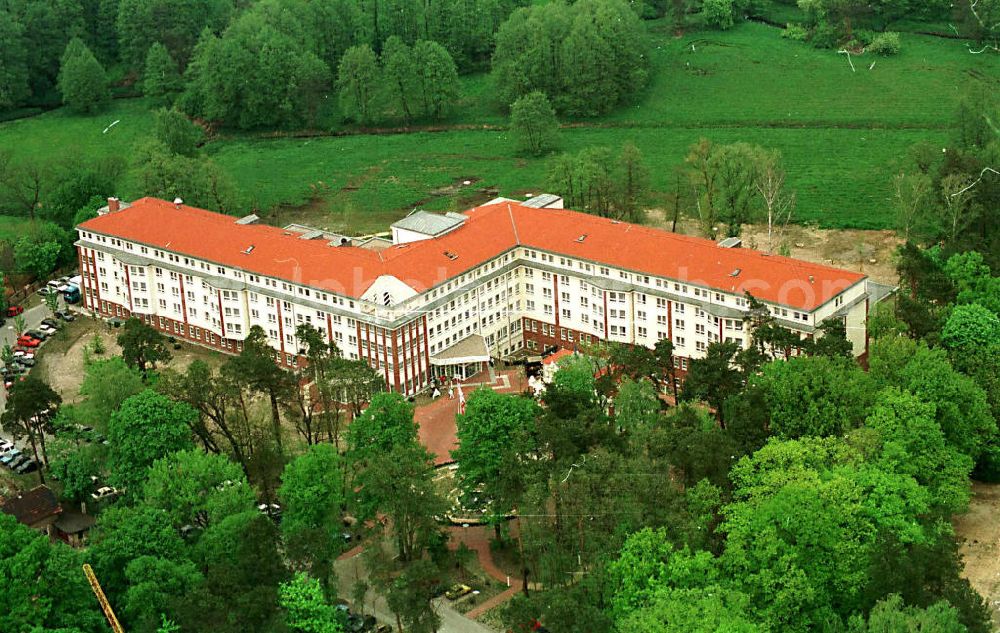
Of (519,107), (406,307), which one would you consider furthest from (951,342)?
(519,107)

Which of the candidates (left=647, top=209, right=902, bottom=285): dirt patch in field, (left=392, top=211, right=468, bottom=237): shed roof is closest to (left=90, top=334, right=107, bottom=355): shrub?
(left=392, top=211, right=468, bottom=237): shed roof

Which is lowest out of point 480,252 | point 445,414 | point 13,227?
point 445,414

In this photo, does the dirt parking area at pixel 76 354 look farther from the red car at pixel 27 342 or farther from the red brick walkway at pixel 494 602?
the red brick walkway at pixel 494 602

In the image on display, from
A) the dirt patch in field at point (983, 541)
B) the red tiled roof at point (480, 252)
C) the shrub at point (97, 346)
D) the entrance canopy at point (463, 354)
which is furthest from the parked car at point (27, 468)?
the dirt patch in field at point (983, 541)

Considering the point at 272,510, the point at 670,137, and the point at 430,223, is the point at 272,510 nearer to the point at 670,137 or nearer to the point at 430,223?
the point at 430,223

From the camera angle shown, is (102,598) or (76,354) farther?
(76,354)

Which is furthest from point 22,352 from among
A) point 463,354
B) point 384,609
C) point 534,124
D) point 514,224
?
point 534,124
